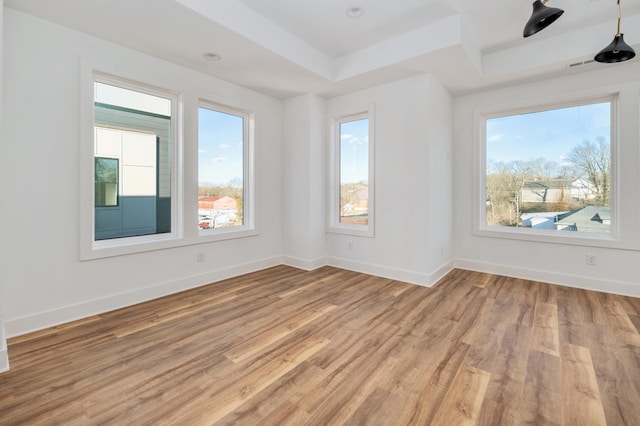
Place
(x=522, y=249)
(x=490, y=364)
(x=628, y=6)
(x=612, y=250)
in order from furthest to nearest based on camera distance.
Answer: (x=522, y=249), (x=612, y=250), (x=628, y=6), (x=490, y=364)

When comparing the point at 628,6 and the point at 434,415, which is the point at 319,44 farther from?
the point at 434,415

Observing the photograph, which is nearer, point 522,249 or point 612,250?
point 612,250

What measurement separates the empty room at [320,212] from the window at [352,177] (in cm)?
Result: 4

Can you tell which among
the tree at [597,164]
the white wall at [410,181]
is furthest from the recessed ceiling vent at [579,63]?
the white wall at [410,181]

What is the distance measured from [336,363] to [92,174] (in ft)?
9.02

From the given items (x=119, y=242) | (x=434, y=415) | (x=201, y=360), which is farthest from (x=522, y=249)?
(x=119, y=242)

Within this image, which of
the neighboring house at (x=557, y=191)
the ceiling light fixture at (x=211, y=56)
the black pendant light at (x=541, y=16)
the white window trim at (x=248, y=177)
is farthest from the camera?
the white window trim at (x=248, y=177)

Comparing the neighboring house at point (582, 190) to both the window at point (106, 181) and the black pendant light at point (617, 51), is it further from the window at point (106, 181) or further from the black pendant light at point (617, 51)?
the window at point (106, 181)

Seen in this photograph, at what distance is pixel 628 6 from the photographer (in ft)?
9.23

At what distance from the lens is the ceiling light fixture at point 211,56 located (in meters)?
3.13

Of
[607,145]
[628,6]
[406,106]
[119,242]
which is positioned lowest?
[119,242]

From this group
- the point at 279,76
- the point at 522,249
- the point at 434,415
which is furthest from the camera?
the point at 522,249

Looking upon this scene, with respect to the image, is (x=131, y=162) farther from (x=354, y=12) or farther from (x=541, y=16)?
(x=541, y=16)

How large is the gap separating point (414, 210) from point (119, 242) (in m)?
3.38
